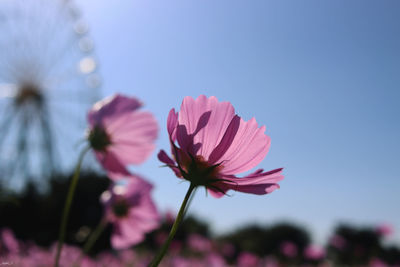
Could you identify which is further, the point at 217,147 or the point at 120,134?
the point at 120,134

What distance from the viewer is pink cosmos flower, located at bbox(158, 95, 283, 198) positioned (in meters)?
0.51

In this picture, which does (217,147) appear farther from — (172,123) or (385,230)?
(385,230)

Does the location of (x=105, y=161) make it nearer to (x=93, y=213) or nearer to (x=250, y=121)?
(x=250, y=121)

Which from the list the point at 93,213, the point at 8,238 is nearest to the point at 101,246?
the point at 93,213

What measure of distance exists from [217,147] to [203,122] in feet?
0.14

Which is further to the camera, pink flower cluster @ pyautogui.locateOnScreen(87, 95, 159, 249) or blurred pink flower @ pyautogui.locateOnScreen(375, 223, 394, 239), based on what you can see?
blurred pink flower @ pyautogui.locateOnScreen(375, 223, 394, 239)

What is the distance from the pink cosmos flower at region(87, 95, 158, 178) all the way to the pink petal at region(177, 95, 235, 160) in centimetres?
32

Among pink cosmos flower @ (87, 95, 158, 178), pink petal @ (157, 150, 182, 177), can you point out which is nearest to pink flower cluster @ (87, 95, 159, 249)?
pink cosmos flower @ (87, 95, 158, 178)

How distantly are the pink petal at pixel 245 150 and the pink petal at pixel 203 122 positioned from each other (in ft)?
0.07

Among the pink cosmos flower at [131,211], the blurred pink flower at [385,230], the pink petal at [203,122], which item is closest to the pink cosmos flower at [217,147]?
the pink petal at [203,122]

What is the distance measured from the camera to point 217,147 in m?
0.52

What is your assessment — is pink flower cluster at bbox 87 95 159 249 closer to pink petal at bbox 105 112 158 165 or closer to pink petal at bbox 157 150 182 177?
pink petal at bbox 105 112 158 165

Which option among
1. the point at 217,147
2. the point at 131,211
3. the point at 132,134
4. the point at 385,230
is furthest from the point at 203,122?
the point at 385,230

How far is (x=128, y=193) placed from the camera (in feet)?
3.61
